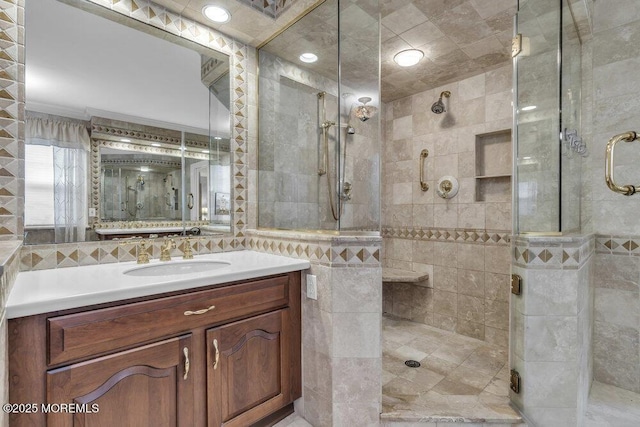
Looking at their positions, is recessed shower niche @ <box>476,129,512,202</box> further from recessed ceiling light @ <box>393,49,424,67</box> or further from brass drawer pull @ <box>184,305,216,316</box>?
brass drawer pull @ <box>184,305,216,316</box>

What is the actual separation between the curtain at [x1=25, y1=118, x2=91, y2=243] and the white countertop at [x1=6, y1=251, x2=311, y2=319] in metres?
0.22

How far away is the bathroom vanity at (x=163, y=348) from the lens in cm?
96

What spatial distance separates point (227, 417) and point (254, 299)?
539mm

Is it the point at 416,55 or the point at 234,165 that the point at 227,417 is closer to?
the point at 234,165

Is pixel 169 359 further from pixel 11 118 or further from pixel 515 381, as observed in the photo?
pixel 515 381

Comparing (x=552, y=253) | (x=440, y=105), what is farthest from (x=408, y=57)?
(x=552, y=253)

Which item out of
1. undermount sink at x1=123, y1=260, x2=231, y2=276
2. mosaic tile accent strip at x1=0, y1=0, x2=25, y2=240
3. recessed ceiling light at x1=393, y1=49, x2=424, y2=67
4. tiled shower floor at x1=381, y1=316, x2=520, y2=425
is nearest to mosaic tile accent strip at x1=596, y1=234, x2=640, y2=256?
tiled shower floor at x1=381, y1=316, x2=520, y2=425

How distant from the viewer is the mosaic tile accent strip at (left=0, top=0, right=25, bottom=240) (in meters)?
1.33

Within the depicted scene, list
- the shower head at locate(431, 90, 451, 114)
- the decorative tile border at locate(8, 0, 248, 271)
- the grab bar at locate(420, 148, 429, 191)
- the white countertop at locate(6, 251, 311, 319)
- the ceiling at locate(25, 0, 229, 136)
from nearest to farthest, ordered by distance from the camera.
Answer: the white countertop at locate(6, 251, 311, 319), the decorative tile border at locate(8, 0, 248, 271), the ceiling at locate(25, 0, 229, 136), the shower head at locate(431, 90, 451, 114), the grab bar at locate(420, 148, 429, 191)

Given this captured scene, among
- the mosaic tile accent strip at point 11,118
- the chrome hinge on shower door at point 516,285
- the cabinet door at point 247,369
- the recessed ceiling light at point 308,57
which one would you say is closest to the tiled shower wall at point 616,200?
the chrome hinge on shower door at point 516,285

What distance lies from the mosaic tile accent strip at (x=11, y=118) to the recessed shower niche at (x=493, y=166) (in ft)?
10.1

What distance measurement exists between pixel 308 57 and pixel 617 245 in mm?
2437

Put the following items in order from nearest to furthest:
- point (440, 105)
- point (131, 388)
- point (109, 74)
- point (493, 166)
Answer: point (131, 388)
point (109, 74)
point (493, 166)
point (440, 105)

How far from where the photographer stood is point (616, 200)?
1972 millimetres
